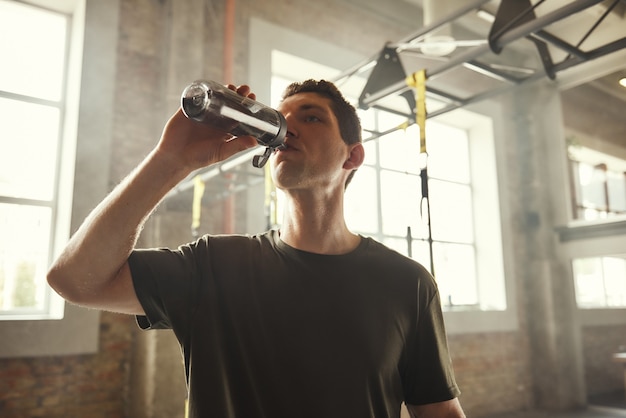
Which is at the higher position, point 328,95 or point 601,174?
point 601,174

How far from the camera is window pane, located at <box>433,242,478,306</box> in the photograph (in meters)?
6.55

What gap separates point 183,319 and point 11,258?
349 centimetres

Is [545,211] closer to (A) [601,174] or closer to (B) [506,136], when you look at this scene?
(B) [506,136]

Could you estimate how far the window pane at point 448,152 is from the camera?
6918mm

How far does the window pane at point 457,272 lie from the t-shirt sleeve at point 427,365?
5315 mm

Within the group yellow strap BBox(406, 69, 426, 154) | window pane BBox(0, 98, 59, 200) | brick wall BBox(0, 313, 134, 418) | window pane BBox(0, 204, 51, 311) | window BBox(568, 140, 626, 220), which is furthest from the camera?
window BBox(568, 140, 626, 220)

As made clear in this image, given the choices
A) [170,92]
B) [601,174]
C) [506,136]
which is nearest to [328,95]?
[170,92]

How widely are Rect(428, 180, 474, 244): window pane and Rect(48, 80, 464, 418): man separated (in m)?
5.56

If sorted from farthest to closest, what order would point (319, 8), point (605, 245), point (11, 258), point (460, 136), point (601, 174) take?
1. point (601, 174)
2. point (460, 136)
3. point (605, 245)
4. point (319, 8)
5. point (11, 258)

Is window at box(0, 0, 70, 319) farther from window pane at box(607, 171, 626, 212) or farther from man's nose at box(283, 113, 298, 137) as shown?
window pane at box(607, 171, 626, 212)

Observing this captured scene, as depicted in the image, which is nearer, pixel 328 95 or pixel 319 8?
pixel 328 95

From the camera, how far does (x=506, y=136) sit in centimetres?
711

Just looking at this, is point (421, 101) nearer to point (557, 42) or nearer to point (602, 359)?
point (557, 42)

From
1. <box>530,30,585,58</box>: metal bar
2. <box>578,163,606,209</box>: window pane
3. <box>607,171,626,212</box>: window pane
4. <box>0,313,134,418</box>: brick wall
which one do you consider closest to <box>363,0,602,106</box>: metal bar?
<box>530,30,585,58</box>: metal bar
